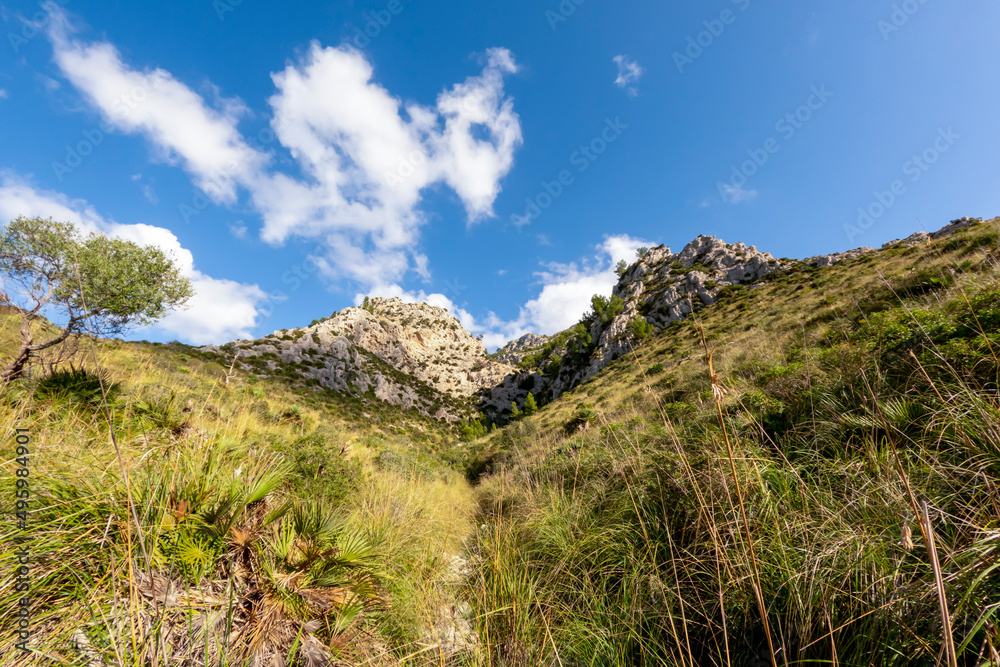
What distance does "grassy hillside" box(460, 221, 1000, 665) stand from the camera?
148cm

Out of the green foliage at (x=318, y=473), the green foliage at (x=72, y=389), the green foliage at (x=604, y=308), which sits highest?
the green foliage at (x=604, y=308)

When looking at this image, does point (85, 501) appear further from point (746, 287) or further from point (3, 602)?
point (746, 287)

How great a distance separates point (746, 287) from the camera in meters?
33.1

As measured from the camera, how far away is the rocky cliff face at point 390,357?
39.4 m

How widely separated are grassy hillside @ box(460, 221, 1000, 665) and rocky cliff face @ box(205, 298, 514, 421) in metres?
35.9

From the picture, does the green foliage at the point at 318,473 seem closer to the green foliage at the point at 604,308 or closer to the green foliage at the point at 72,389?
the green foliage at the point at 72,389

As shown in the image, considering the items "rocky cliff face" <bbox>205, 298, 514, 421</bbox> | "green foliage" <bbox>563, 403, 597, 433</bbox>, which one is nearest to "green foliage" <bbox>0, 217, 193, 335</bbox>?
"green foliage" <bbox>563, 403, 597, 433</bbox>

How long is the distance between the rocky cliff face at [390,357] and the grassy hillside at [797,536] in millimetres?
35915

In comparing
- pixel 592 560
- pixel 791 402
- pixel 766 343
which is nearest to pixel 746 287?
pixel 766 343

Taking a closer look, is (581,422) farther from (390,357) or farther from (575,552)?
(390,357)

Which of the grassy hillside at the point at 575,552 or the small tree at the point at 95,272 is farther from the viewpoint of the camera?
the small tree at the point at 95,272

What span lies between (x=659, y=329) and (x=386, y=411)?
32619 mm

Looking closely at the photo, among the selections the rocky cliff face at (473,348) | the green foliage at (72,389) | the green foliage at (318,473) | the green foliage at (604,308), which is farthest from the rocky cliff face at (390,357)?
the green foliage at (318,473)

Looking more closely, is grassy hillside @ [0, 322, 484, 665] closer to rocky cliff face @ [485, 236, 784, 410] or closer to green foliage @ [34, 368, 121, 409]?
green foliage @ [34, 368, 121, 409]
